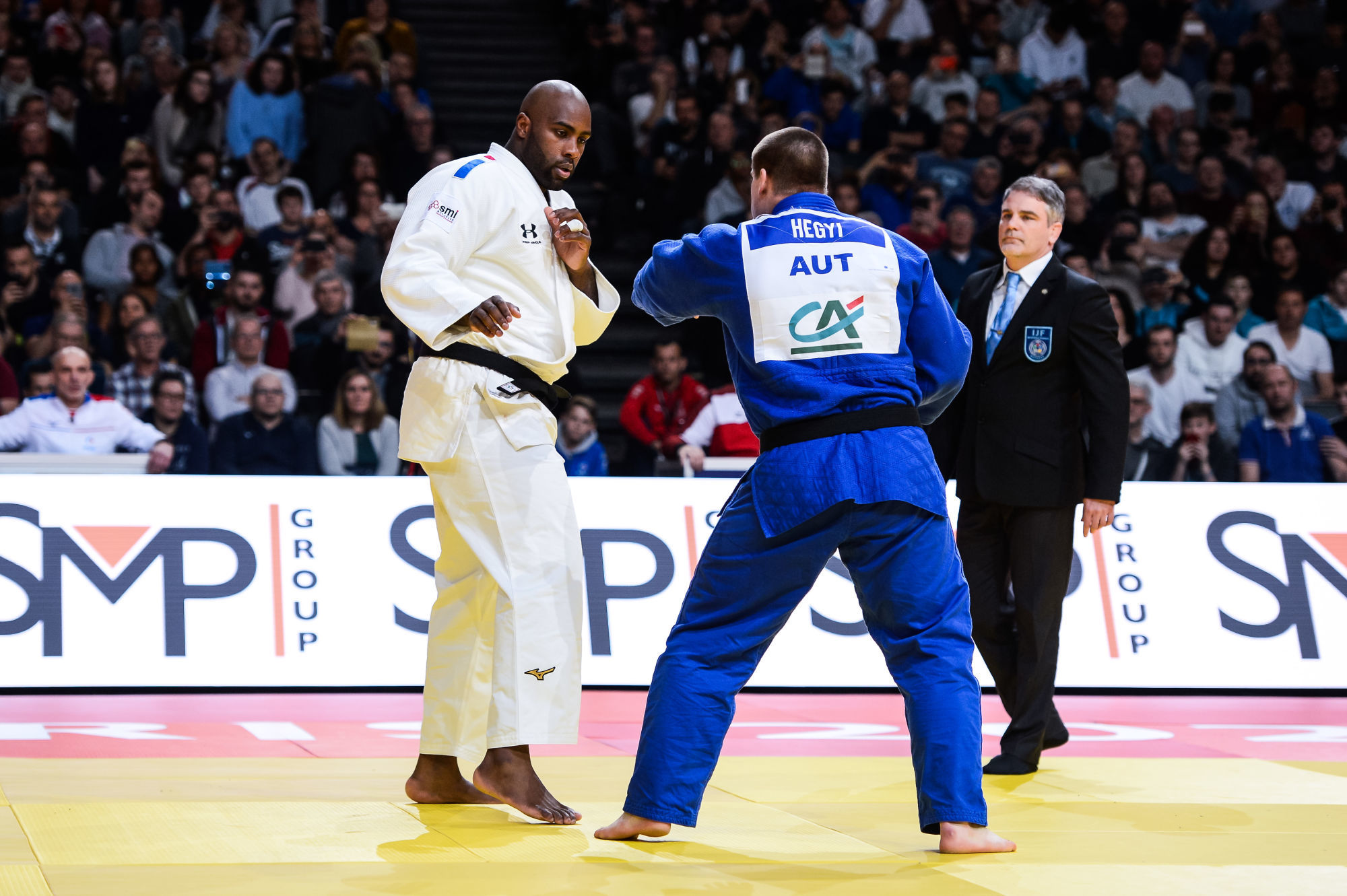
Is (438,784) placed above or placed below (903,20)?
below

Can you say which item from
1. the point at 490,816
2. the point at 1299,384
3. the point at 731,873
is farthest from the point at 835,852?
the point at 1299,384

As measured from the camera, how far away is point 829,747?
5.66 m

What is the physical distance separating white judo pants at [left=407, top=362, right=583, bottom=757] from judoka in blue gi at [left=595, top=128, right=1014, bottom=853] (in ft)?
1.34

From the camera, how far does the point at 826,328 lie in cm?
382

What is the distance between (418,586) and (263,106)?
6.06m

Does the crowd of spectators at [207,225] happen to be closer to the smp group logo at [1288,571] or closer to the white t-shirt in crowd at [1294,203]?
the smp group logo at [1288,571]

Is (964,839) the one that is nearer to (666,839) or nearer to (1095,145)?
(666,839)

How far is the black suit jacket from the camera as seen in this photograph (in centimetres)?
518

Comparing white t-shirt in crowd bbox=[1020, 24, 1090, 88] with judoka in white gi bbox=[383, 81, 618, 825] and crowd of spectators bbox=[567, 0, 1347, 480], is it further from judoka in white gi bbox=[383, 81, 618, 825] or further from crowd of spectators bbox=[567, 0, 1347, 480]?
judoka in white gi bbox=[383, 81, 618, 825]

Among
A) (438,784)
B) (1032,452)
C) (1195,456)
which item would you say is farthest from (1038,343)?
(1195,456)

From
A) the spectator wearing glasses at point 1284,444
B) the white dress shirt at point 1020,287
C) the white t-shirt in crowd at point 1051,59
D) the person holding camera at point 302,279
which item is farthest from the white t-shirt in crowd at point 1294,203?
the white dress shirt at point 1020,287

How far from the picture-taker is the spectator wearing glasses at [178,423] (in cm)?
894

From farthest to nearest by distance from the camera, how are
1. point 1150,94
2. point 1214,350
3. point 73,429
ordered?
point 1150,94
point 1214,350
point 73,429

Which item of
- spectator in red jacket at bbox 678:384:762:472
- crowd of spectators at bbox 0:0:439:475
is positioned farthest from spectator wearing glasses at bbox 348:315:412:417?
spectator in red jacket at bbox 678:384:762:472
